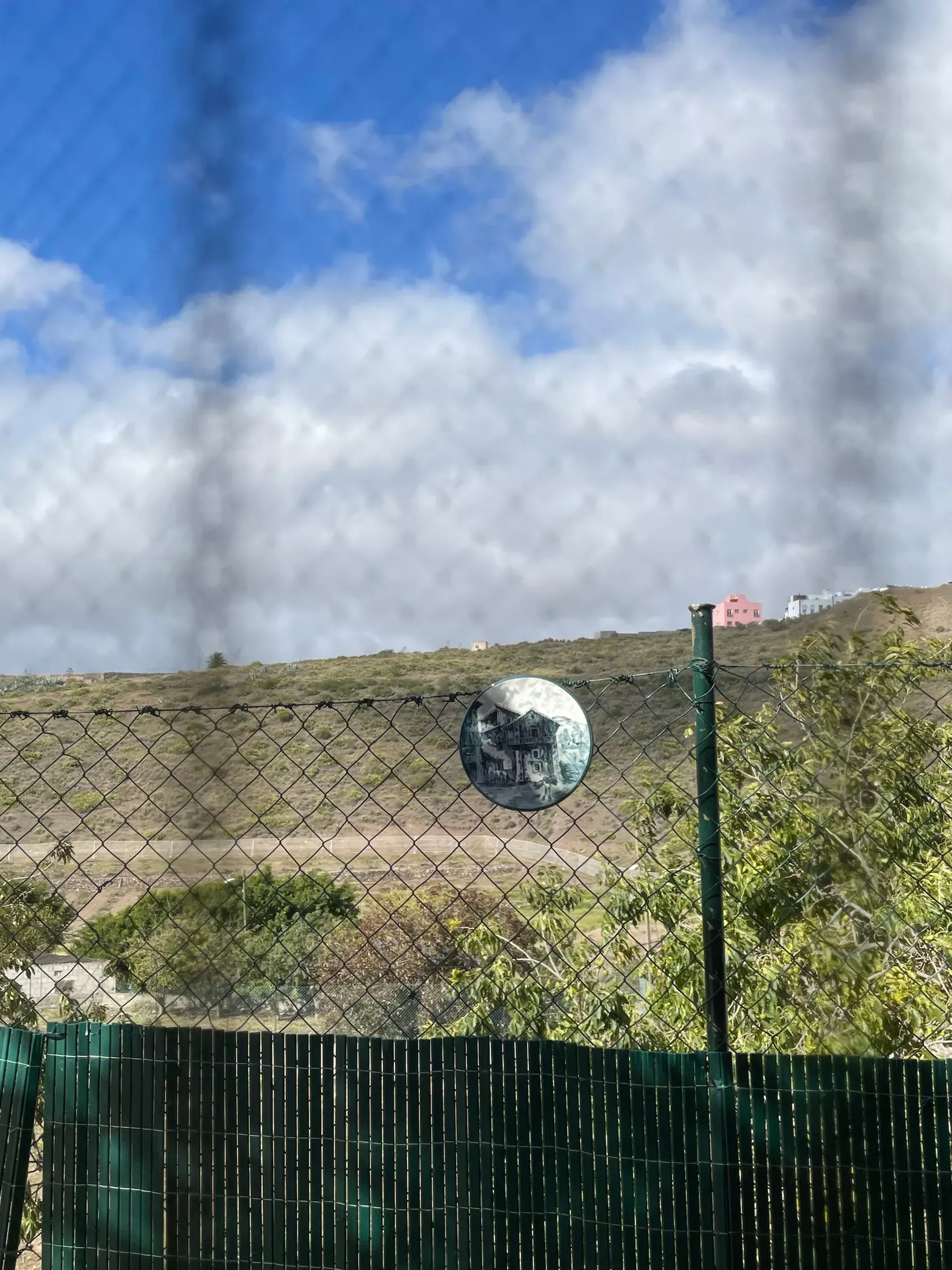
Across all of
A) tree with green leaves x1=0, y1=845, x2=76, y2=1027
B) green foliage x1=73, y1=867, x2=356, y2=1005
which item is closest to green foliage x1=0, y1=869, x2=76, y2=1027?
tree with green leaves x1=0, y1=845, x2=76, y2=1027

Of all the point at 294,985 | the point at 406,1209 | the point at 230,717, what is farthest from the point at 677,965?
the point at 230,717

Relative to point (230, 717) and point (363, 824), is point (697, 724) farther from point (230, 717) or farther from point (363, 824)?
point (363, 824)

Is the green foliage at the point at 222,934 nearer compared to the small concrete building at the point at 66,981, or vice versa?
the green foliage at the point at 222,934

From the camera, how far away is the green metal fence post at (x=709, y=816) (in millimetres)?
1764

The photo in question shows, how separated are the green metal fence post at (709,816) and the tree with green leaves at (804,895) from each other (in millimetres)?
126

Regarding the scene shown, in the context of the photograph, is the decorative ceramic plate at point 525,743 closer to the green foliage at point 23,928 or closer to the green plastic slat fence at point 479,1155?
the green plastic slat fence at point 479,1155

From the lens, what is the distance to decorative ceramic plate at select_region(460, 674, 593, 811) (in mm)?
1736

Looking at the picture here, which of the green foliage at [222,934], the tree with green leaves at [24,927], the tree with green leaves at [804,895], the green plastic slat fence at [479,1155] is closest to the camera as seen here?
the green foliage at [222,934]

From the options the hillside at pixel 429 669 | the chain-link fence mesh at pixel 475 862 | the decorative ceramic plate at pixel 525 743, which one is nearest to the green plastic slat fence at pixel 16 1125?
the chain-link fence mesh at pixel 475 862

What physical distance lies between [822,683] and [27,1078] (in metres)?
2.16

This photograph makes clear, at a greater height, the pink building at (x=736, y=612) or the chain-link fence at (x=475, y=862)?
the pink building at (x=736, y=612)

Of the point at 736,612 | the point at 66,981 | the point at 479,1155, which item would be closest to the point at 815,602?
the point at 736,612

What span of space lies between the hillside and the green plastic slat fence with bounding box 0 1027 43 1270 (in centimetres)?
68

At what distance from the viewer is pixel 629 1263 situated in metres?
1.72
